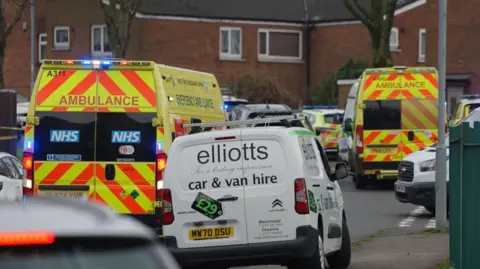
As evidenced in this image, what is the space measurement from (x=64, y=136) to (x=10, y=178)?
16.6 feet

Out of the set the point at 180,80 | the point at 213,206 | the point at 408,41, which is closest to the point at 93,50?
the point at 408,41

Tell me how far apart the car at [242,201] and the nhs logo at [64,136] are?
3.27 m

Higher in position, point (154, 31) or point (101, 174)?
point (154, 31)

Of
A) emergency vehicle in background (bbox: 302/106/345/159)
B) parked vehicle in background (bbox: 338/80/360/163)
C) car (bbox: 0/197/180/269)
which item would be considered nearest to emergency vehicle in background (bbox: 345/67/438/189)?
parked vehicle in background (bbox: 338/80/360/163)

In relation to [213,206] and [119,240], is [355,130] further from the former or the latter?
[119,240]

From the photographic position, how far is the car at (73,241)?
4184 mm

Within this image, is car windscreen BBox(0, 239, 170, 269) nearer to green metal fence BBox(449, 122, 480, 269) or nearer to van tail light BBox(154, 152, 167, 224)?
green metal fence BBox(449, 122, 480, 269)

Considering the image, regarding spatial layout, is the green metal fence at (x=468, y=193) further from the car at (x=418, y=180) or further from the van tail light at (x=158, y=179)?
the car at (x=418, y=180)

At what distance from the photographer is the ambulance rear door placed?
14.8m

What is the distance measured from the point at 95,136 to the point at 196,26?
37.8 metres

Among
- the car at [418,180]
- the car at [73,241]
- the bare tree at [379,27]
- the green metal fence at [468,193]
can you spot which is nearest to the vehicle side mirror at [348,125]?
the bare tree at [379,27]

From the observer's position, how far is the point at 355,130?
26375 mm

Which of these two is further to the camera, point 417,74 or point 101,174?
point 417,74

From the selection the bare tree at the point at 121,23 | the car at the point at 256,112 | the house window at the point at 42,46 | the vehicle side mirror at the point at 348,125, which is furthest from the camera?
the house window at the point at 42,46
